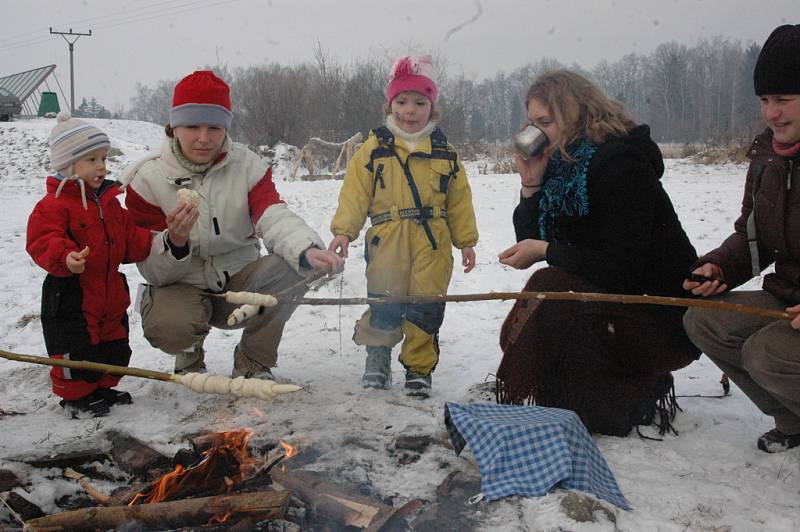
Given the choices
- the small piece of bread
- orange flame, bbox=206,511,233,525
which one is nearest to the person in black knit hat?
orange flame, bbox=206,511,233,525

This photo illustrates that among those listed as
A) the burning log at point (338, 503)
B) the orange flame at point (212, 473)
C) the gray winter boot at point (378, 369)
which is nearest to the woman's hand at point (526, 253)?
the gray winter boot at point (378, 369)

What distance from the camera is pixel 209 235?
355cm

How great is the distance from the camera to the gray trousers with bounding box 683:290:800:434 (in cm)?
243

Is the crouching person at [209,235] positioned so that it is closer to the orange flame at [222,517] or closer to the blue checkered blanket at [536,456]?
the blue checkered blanket at [536,456]

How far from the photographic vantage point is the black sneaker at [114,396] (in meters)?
3.41

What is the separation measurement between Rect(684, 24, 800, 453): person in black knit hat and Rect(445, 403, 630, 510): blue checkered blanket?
0.76 meters

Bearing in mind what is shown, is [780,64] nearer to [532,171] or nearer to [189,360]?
[532,171]

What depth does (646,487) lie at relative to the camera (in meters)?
2.40

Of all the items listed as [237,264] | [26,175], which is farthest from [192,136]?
[26,175]

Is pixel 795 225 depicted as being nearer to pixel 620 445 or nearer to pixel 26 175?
pixel 620 445

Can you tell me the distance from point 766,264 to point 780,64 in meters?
0.86

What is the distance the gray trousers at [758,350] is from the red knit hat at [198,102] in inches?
100

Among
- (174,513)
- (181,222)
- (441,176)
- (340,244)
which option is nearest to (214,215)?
(181,222)

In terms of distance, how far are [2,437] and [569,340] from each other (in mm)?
2617
